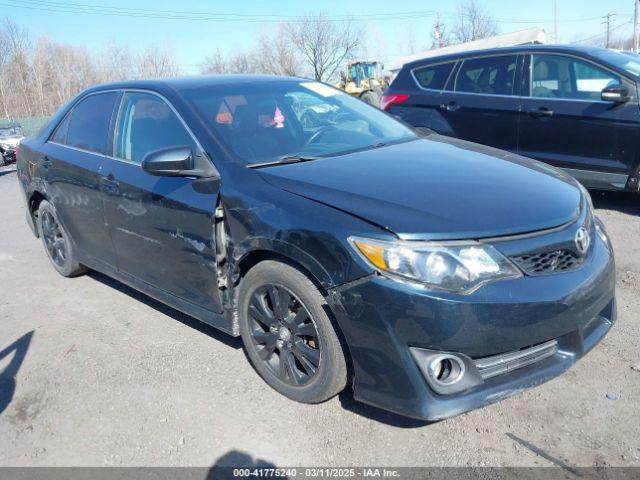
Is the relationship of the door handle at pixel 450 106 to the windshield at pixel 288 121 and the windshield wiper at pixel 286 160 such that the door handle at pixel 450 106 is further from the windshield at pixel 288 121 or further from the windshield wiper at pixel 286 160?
the windshield wiper at pixel 286 160

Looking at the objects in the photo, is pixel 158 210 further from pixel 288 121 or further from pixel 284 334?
pixel 284 334

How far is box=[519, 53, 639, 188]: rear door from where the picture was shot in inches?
212

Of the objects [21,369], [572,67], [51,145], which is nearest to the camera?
[21,369]

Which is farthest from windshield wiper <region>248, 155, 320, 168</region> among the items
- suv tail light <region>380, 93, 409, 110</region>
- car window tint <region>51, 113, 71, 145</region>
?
suv tail light <region>380, 93, 409, 110</region>

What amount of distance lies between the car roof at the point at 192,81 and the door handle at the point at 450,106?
288 centimetres

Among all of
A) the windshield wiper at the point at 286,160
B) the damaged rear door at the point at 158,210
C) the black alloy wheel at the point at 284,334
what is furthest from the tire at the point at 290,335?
the windshield wiper at the point at 286,160

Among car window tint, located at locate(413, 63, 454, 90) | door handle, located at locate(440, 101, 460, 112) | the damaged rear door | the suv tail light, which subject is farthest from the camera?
the suv tail light

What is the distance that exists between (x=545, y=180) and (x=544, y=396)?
3.69 feet

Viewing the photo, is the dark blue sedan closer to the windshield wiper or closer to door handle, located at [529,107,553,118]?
the windshield wiper

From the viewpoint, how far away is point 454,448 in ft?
8.21

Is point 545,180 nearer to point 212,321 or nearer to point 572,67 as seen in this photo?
point 212,321

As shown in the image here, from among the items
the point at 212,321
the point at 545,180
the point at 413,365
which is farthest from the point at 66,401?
the point at 545,180

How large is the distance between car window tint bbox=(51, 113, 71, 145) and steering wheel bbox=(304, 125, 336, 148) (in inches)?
89.4

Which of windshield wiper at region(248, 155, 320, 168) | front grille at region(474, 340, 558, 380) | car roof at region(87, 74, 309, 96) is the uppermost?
car roof at region(87, 74, 309, 96)
